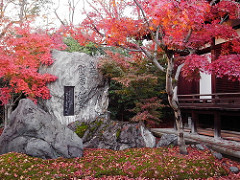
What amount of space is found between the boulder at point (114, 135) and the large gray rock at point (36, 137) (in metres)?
1.71

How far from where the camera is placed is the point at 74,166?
21.1ft

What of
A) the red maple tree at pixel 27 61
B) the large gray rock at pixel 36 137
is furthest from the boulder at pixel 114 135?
the red maple tree at pixel 27 61

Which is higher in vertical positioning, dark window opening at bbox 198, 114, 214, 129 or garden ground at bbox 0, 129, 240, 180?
dark window opening at bbox 198, 114, 214, 129

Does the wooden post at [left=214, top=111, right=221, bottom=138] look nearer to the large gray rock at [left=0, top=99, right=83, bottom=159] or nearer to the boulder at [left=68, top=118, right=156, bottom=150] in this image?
the boulder at [left=68, top=118, right=156, bottom=150]

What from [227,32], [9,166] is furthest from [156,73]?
[9,166]

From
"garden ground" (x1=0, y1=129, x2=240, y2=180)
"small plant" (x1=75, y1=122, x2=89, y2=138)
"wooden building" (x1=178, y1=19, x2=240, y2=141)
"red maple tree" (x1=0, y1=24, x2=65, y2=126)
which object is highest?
"red maple tree" (x1=0, y1=24, x2=65, y2=126)

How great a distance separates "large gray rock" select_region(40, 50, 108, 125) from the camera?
34.8ft

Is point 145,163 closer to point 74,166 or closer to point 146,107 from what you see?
point 74,166

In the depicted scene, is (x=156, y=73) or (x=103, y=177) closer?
(x=103, y=177)

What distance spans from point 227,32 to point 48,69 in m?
9.79

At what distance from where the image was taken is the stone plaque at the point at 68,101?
10.5 meters

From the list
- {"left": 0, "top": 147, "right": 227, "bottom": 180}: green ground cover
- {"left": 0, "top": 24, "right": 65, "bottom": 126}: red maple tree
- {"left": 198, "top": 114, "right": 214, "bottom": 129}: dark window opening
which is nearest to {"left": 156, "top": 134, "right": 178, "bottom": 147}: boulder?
{"left": 0, "top": 147, "right": 227, "bottom": 180}: green ground cover

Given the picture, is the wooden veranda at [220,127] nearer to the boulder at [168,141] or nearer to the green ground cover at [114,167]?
the boulder at [168,141]

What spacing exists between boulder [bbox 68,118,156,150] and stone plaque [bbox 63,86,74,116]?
72 cm
